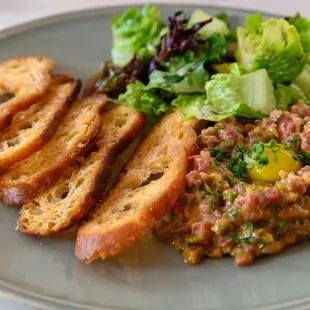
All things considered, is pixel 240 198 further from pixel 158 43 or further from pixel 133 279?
pixel 158 43

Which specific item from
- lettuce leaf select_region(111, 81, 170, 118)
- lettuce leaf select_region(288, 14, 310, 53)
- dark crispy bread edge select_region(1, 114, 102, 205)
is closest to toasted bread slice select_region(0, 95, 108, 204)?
dark crispy bread edge select_region(1, 114, 102, 205)

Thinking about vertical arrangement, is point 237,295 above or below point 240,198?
below

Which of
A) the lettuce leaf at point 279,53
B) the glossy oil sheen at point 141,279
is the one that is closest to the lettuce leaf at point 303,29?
the lettuce leaf at point 279,53

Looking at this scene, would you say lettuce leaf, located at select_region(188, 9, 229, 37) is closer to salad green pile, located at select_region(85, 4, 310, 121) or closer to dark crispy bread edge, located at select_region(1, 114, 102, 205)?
salad green pile, located at select_region(85, 4, 310, 121)

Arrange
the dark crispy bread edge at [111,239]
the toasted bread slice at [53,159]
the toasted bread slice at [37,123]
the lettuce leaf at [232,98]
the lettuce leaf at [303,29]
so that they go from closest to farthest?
1. the dark crispy bread edge at [111,239]
2. the toasted bread slice at [53,159]
3. the toasted bread slice at [37,123]
4. the lettuce leaf at [232,98]
5. the lettuce leaf at [303,29]

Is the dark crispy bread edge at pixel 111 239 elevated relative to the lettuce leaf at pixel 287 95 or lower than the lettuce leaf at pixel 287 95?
elevated

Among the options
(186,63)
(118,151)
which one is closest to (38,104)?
(118,151)

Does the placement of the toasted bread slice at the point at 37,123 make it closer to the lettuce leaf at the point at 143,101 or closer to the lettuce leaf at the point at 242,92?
the lettuce leaf at the point at 143,101
